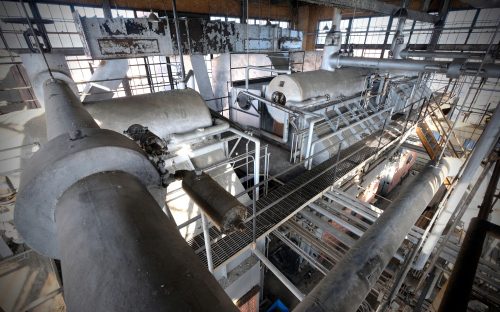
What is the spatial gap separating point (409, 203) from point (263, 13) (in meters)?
17.0

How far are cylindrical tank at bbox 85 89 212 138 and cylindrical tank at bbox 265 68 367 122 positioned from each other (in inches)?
105

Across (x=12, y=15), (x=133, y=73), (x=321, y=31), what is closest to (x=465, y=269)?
(x=12, y=15)

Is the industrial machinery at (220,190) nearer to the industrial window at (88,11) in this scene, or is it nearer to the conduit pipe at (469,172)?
the conduit pipe at (469,172)

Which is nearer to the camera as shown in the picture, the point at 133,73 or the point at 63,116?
the point at 63,116

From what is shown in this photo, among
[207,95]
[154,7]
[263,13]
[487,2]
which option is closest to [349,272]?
[207,95]

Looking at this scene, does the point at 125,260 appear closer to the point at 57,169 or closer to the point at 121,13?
the point at 57,169

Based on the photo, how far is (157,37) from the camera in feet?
20.5

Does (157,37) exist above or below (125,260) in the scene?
above

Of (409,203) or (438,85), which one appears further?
(438,85)

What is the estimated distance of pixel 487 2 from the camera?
768 cm

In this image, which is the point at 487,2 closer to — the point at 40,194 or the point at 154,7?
the point at 40,194

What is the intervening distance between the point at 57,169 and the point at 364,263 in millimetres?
1914

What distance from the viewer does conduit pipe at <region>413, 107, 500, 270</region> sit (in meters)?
2.98

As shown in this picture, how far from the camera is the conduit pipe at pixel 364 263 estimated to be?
140 cm
